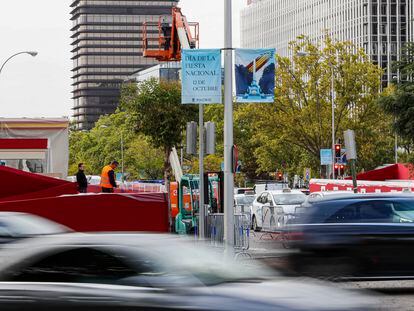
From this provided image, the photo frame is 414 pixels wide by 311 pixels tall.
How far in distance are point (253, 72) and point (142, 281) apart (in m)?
13.4

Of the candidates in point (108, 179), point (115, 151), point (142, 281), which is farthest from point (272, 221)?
point (115, 151)

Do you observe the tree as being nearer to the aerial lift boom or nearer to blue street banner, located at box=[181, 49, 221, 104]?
the aerial lift boom

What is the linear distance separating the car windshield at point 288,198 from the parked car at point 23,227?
28744 millimetres

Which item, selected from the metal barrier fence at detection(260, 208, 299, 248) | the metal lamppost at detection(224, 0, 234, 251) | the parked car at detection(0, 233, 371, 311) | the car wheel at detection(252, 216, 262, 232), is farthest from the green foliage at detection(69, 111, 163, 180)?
the parked car at detection(0, 233, 371, 311)

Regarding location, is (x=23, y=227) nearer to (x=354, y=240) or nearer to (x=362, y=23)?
(x=354, y=240)

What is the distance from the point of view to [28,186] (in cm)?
2675

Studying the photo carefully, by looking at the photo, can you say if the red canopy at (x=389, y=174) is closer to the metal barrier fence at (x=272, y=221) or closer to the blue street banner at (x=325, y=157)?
the blue street banner at (x=325, y=157)

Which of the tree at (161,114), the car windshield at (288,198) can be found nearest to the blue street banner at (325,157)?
the tree at (161,114)

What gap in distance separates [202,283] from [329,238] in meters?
8.28

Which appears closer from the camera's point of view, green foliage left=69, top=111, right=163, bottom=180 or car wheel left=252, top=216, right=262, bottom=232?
car wheel left=252, top=216, right=262, bottom=232

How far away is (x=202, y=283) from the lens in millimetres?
7406

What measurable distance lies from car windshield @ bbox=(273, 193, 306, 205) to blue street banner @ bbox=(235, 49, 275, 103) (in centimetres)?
1827

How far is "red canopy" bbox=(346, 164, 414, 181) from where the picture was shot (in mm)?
56900

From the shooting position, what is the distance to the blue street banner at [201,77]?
20844 mm
